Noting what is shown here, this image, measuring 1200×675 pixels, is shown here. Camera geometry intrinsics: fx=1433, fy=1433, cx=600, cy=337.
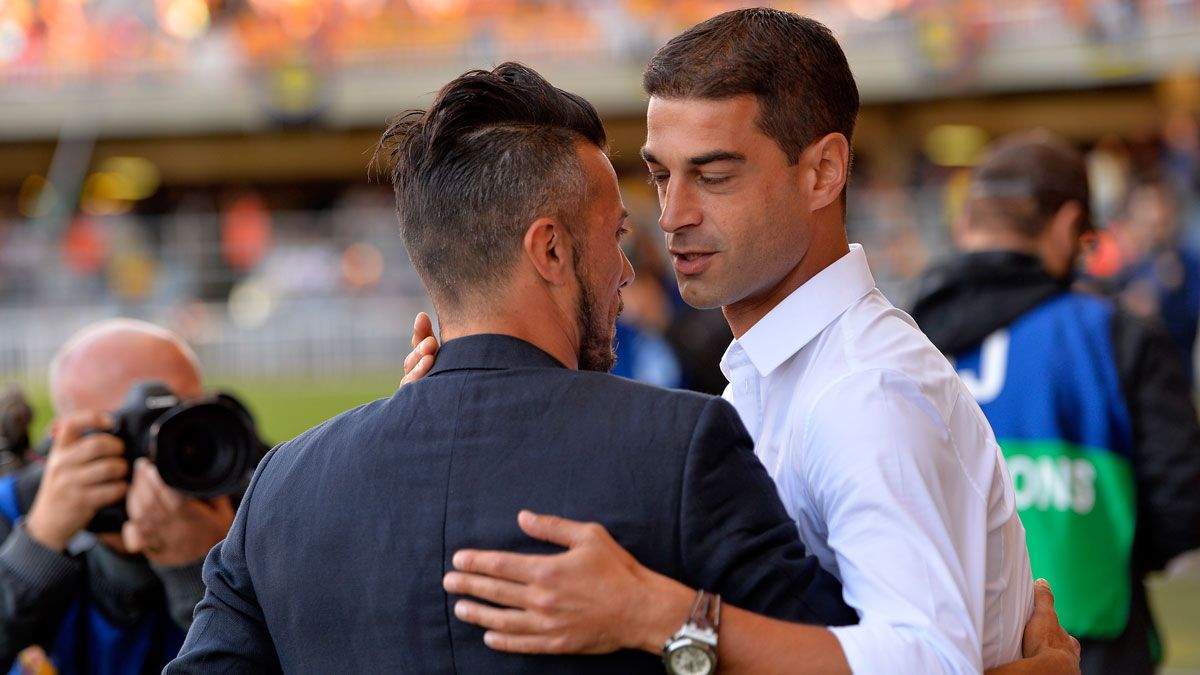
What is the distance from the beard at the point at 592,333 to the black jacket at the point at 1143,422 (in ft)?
5.82

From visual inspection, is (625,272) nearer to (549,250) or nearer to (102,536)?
(549,250)

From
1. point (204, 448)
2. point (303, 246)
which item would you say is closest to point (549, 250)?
point (204, 448)

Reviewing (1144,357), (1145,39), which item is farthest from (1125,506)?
(1145,39)

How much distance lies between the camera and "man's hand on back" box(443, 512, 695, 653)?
4.80ft

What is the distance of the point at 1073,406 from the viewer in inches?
126

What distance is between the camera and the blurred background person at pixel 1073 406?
122 inches

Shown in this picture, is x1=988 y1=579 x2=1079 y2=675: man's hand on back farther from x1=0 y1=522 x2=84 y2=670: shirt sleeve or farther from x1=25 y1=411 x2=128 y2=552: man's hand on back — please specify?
x1=0 y1=522 x2=84 y2=670: shirt sleeve

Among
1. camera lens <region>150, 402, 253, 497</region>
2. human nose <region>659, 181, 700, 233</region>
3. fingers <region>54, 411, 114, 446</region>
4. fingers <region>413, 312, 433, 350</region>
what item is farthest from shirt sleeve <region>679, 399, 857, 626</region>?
fingers <region>54, 411, 114, 446</region>

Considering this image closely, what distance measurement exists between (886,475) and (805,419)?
0.16 m

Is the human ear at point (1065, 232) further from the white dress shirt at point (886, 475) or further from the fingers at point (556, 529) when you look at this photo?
the fingers at point (556, 529)

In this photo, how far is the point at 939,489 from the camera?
62.3 inches

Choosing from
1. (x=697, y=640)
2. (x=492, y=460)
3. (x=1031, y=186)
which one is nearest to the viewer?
(x=697, y=640)

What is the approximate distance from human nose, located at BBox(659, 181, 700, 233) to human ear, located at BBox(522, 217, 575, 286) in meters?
0.23

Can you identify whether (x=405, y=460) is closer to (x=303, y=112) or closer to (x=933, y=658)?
(x=933, y=658)
